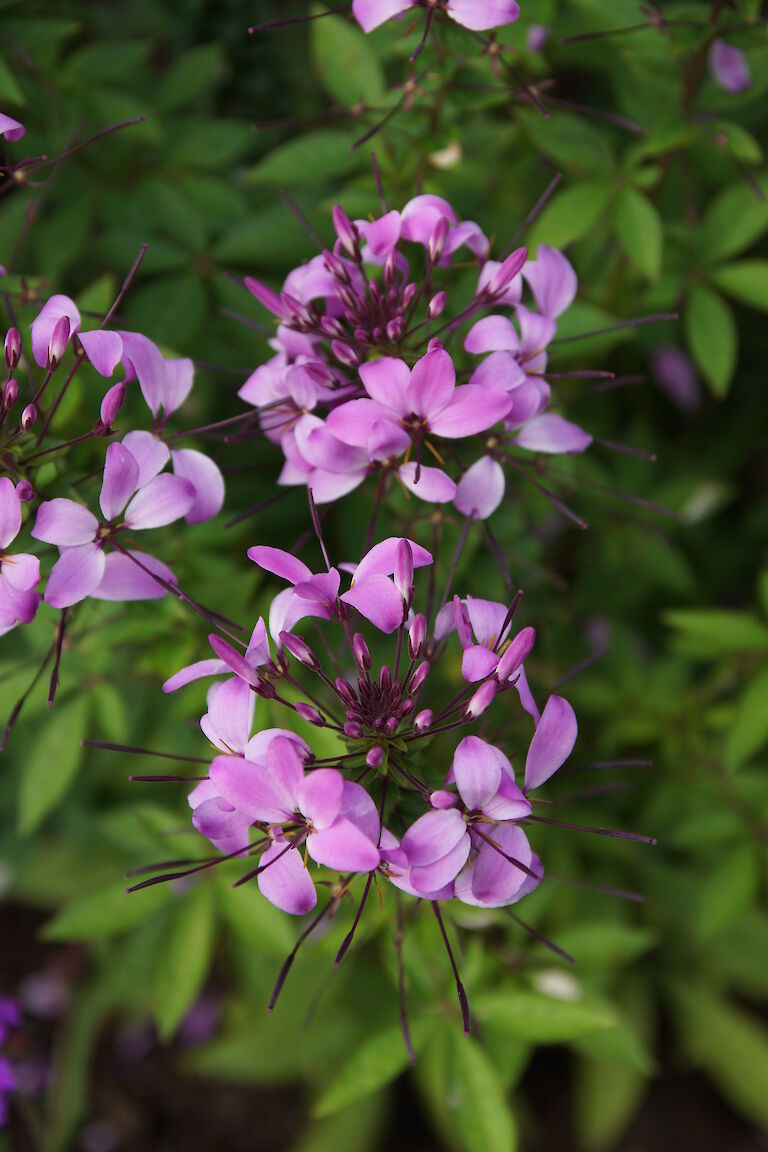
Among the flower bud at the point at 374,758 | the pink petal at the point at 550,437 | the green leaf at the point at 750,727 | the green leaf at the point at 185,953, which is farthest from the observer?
the green leaf at the point at 750,727

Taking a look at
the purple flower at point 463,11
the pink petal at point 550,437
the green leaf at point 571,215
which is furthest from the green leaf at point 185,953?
the purple flower at point 463,11

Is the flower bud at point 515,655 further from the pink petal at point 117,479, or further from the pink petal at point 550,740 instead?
the pink petal at point 117,479

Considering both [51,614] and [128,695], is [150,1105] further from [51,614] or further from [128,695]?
[51,614]

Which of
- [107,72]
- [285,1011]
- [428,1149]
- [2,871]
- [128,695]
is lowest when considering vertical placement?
[428,1149]

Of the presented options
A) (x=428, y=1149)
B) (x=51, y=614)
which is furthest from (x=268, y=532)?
(x=428, y=1149)

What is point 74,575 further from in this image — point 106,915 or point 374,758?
point 106,915
